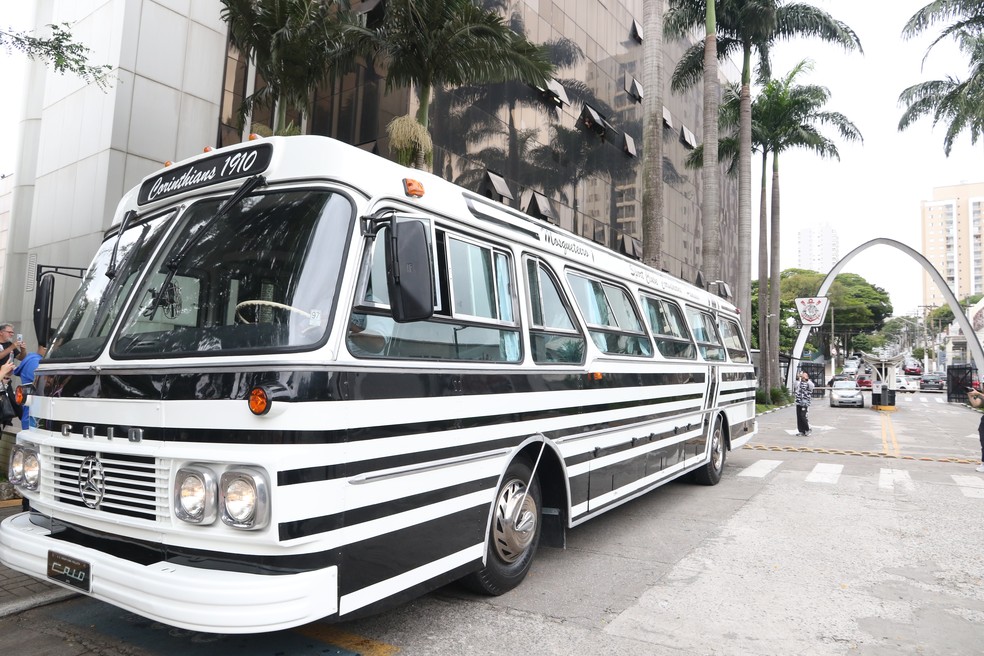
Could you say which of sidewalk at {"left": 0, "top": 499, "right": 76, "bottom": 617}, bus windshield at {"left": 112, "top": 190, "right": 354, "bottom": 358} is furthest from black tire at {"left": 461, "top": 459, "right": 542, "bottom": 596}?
sidewalk at {"left": 0, "top": 499, "right": 76, "bottom": 617}

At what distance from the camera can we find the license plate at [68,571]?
3.31m

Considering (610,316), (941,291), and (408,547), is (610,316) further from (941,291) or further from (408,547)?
(941,291)

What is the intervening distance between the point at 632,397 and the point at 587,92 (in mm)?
21352

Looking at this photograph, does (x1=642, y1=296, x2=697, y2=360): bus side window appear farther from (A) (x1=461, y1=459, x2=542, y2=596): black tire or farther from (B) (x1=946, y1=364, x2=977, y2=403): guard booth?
(B) (x1=946, y1=364, x2=977, y2=403): guard booth

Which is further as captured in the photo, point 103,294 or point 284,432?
point 103,294

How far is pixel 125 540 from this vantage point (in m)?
3.49

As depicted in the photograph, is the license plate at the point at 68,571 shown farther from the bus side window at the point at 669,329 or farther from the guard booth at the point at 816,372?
the guard booth at the point at 816,372

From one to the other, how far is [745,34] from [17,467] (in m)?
27.0

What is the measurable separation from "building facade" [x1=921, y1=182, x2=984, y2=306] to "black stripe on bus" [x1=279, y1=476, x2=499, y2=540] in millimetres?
144703

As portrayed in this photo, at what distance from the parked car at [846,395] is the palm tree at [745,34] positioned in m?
10.6

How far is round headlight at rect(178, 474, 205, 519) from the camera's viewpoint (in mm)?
3176

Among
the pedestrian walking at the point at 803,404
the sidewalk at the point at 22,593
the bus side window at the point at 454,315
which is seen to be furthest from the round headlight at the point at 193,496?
the pedestrian walking at the point at 803,404

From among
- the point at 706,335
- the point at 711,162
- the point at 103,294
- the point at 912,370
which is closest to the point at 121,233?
the point at 103,294

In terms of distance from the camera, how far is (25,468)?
4.12 metres
